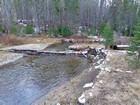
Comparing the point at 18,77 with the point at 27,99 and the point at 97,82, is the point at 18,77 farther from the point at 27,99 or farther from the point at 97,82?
the point at 97,82

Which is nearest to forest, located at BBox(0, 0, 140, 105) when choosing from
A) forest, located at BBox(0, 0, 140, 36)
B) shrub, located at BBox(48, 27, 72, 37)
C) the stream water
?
the stream water

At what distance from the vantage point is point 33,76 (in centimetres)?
1484

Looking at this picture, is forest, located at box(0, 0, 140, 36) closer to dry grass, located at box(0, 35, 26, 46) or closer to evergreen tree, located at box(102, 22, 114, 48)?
dry grass, located at box(0, 35, 26, 46)

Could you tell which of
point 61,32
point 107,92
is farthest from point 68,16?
point 107,92

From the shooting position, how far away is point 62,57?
2203 centimetres

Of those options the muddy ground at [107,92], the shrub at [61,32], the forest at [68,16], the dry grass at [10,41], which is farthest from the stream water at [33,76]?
the forest at [68,16]

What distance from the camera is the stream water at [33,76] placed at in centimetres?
1134

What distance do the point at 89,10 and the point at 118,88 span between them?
46418mm

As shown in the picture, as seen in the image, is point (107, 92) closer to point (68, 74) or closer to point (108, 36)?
point (68, 74)

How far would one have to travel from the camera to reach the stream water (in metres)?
11.3

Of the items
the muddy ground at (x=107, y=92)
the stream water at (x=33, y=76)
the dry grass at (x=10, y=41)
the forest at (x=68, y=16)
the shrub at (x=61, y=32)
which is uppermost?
the forest at (x=68, y=16)

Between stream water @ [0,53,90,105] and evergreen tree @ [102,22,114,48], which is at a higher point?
evergreen tree @ [102,22,114,48]

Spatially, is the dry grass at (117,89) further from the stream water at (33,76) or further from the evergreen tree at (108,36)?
the evergreen tree at (108,36)

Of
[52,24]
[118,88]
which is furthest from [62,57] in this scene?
[52,24]
